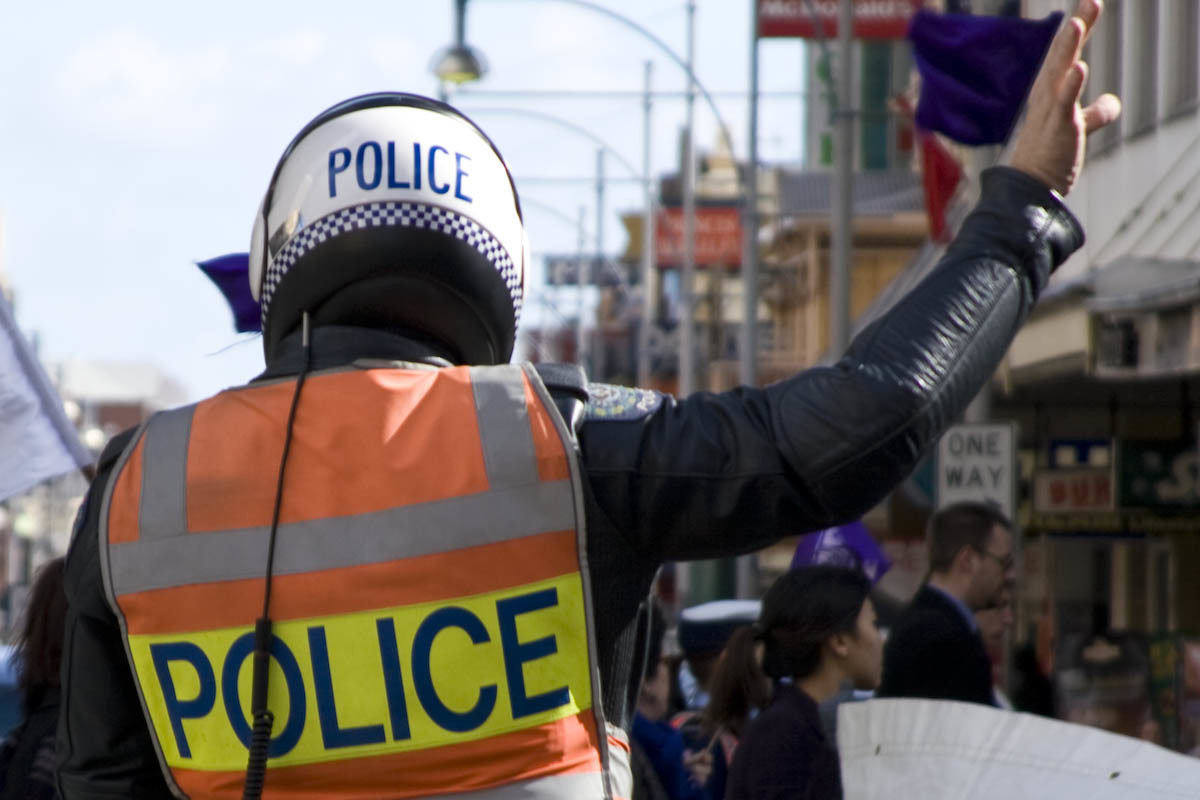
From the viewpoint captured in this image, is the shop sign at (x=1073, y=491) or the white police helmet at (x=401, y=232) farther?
the shop sign at (x=1073, y=491)

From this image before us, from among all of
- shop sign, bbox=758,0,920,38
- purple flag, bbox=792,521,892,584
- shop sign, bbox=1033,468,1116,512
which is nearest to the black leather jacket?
purple flag, bbox=792,521,892,584

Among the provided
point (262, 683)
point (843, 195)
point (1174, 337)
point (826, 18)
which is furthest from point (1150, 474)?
point (262, 683)

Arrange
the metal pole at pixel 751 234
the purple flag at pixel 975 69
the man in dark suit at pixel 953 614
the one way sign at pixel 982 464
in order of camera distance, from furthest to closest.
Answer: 1. the metal pole at pixel 751 234
2. the one way sign at pixel 982 464
3. the purple flag at pixel 975 69
4. the man in dark suit at pixel 953 614

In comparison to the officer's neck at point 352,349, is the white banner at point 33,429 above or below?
below

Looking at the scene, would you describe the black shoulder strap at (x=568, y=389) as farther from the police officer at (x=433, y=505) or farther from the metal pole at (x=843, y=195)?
the metal pole at (x=843, y=195)

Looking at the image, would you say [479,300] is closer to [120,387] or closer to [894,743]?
[894,743]

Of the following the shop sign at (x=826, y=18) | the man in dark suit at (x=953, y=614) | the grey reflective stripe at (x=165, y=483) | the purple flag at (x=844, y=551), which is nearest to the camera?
the grey reflective stripe at (x=165, y=483)

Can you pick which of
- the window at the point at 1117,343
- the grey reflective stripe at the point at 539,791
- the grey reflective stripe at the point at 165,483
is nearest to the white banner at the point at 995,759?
the grey reflective stripe at the point at 539,791

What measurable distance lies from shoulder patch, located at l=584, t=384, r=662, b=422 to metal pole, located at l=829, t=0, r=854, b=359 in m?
15.1

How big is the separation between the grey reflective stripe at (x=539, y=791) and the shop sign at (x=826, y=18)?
55.2ft

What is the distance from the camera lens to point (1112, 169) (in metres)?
16.8

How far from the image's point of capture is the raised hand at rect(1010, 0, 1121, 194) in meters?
2.35

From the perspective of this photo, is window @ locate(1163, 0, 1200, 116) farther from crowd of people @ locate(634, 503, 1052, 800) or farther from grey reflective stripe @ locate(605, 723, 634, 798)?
grey reflective stripe @ locate(605, 723, 634, 798)

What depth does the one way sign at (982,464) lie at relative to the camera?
12766 millimetres
